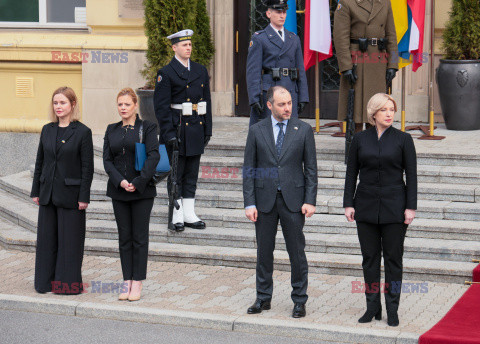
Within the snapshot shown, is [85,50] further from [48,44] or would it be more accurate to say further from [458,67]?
[458,67]

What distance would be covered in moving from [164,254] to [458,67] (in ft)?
16.0

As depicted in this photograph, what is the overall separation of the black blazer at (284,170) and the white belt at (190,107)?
7.05ft

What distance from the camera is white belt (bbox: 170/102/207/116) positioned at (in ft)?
33.9

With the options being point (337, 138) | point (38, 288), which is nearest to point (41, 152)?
point (38, 288)

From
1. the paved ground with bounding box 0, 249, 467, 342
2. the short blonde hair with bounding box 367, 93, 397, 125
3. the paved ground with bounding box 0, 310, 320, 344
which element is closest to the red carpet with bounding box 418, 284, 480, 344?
the paved ground with bounding box 0, 249, 467, 342

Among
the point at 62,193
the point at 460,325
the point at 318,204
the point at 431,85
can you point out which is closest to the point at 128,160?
the point at 62,193

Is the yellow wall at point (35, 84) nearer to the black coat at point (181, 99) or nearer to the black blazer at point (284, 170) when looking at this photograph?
the black coat at point (181, 99)

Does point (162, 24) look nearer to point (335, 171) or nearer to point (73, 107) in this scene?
point (335, 171)

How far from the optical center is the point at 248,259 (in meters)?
9.85

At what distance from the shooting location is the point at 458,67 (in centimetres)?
1276

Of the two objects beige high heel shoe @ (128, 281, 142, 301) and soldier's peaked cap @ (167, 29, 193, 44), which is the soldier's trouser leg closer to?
soldier's peaked cap @ (167, 29, 193, 44)

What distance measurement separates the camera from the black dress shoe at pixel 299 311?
8195 mm

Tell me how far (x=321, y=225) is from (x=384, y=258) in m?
2.28

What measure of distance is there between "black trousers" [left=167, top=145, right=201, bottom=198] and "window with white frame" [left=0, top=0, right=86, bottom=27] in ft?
16.9
